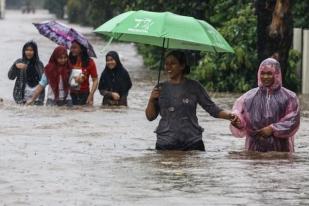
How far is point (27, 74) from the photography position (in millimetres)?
17469

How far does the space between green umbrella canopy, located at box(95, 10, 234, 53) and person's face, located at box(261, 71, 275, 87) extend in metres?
0.66

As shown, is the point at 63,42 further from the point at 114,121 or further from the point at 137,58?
the point at 137,58

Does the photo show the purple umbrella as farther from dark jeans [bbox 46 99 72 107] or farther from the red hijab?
dark jeans [bbox 46 99 72 107]

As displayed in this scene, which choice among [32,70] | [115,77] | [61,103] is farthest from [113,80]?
[32,70]

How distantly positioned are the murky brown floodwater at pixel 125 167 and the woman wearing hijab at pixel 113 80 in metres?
1.06

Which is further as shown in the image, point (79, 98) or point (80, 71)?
point (79, 98)

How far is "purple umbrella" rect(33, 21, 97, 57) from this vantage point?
17.4 m

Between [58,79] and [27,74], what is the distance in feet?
2.75

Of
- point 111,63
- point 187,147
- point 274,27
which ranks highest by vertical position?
point 274,27

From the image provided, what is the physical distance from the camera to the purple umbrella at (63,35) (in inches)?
685

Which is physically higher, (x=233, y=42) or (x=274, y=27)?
(x=274, y=27)

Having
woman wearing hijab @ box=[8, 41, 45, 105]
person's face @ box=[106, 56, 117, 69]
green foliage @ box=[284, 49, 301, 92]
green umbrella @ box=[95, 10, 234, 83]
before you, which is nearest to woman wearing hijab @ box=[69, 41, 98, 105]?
person's face @ box=[106, 56, 117, 69]

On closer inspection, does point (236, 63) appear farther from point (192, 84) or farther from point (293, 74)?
point (192, 84)

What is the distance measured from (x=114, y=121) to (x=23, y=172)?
19.3 ft
